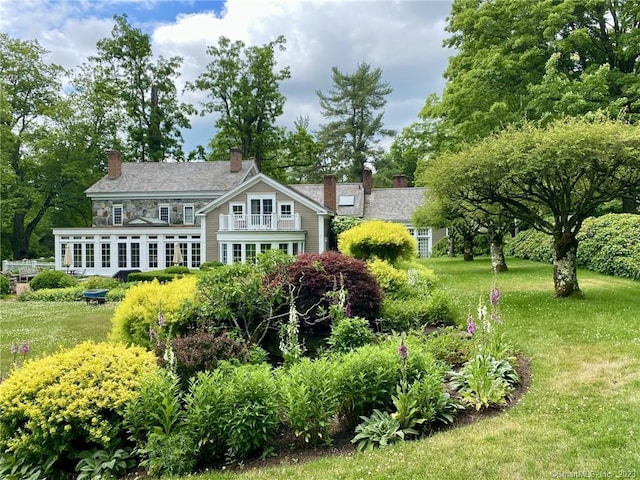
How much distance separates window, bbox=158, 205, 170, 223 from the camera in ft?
97.8

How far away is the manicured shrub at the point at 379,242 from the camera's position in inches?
493

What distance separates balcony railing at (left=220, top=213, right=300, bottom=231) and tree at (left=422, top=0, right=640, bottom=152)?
10165 mm

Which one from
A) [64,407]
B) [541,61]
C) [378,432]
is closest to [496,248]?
[541,61]

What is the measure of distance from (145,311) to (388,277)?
18.3 ft

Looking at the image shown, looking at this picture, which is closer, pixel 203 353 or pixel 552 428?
pixel 552 428

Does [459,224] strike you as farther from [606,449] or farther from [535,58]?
[606,449]

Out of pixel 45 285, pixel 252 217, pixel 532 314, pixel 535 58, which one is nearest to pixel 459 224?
pixel 535 58

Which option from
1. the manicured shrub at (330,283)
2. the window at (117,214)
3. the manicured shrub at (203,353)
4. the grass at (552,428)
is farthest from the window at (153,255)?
the manicured shrub at (203,353)

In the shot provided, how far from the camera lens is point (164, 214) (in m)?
29.9

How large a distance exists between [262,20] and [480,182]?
7165mm

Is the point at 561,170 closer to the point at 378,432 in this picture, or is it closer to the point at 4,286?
the point at 378,432

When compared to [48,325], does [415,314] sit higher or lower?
higher

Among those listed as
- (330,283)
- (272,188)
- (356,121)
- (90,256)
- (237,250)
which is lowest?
(330,283)

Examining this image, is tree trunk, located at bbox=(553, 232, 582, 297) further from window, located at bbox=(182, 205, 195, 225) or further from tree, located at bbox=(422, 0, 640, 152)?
window, located at bbox=(182, 205, 195, 225)
